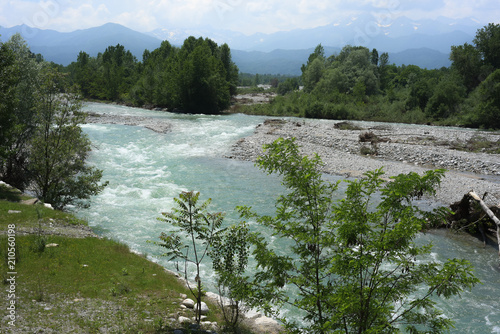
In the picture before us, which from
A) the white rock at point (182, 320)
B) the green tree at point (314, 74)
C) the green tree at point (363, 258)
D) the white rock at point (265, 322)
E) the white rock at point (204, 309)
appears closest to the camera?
the green tree at point (363, 258)

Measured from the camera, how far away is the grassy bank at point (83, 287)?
774 cm

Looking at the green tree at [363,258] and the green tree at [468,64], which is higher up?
the green tree at [468,64]

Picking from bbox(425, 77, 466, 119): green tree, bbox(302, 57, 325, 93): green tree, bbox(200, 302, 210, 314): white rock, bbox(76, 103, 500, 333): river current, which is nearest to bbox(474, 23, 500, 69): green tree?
bbox(425, 77, 466, 119): green tree

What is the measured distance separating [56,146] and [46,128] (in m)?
1.00

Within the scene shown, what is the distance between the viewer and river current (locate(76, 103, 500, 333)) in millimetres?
11805

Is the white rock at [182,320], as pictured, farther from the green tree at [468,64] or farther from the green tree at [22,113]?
the green tree at [468,64]

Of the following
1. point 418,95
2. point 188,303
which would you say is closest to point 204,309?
point 188,303

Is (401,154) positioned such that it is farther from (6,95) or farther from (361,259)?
(6,95)

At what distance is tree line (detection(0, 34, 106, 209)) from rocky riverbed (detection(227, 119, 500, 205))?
699 inches

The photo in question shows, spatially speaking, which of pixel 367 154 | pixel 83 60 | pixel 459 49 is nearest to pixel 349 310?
pixel 367 154

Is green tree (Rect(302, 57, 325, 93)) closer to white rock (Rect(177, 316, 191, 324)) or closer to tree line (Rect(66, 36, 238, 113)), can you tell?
tree line (Rect(66, 36, 238, 113))

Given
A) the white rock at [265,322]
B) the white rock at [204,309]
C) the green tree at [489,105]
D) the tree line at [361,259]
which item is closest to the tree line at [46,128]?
the white rock at [204,309]

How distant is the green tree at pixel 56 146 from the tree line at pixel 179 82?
55.3m

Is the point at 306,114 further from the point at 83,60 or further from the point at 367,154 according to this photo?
the point at 83,60
